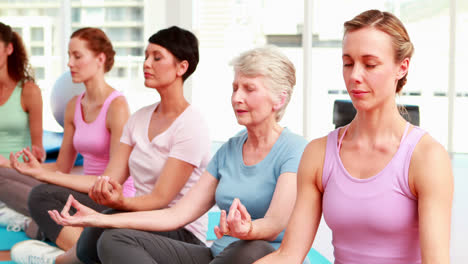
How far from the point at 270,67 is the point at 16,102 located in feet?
6.43

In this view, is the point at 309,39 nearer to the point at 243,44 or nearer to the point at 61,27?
the point at 243,44

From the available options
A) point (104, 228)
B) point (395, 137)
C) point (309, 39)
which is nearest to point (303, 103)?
point (309, 39)

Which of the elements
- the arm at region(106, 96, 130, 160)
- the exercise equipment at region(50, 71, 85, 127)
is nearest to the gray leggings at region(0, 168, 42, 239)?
the arm at region(106, 96, 130, 160)

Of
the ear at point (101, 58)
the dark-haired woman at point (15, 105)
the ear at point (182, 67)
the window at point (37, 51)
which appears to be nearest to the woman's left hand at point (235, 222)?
the ear at point (182, 67)

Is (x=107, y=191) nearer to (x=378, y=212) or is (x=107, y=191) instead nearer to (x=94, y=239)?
(x=94, y=239)

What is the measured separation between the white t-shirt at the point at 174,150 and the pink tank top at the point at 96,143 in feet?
1.16

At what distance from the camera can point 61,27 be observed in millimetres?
7898

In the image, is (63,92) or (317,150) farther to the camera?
(63,92)

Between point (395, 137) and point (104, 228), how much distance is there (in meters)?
1.12

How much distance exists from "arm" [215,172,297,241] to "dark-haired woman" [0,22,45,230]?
6.12ft

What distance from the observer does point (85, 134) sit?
2.80 metres

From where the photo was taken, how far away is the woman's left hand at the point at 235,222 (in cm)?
147

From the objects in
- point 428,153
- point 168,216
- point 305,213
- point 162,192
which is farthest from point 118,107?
point 428,153

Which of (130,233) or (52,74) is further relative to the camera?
(52,74)
